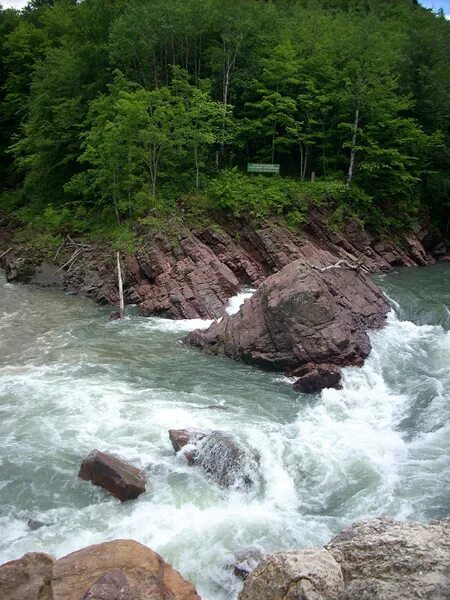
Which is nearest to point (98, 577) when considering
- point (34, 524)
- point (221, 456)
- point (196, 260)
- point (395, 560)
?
point (34, 524)

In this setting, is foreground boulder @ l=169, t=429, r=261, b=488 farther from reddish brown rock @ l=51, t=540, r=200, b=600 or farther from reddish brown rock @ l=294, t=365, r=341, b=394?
reddish brown rock @ l=294, t=365, r=341, b=394

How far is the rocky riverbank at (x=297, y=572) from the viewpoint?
5.50 m

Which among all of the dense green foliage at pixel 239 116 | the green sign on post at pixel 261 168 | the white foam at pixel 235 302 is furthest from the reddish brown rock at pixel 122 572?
the green sign on post at pixel 261 168

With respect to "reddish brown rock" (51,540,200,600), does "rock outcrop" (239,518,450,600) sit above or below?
above

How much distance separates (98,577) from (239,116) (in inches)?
1273

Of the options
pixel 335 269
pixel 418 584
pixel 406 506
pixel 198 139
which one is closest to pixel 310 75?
pixel 198 139

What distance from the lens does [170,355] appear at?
17625 millimetres

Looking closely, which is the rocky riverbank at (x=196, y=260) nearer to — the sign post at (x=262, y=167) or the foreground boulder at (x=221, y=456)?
the sign post at (x=262, y=167)

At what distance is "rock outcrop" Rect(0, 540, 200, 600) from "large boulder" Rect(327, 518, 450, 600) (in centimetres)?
226

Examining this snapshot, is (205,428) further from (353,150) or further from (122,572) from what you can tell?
(353,150)

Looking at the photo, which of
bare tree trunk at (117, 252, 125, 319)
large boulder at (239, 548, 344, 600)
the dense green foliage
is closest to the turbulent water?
bare tree trunk at (117, 252, 125, 319)

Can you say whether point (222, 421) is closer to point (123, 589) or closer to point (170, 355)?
point (170, 355)

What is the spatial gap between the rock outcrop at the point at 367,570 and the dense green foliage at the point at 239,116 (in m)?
22.8

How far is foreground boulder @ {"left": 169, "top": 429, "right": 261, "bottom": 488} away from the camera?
1079 centimetres
